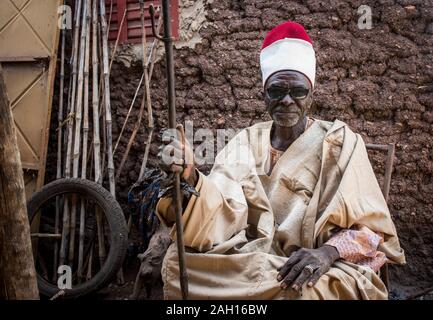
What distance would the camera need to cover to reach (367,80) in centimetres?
Result: 340

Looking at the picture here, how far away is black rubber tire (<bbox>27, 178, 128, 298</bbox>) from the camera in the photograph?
3.36 m

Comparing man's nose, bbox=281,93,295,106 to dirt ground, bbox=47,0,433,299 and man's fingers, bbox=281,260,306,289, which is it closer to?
man's fingers, bbox=281,260,306,289

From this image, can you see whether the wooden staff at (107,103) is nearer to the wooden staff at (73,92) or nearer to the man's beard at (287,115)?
the wooden staff at (73,92)

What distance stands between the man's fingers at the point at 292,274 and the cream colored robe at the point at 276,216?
0.03 metres

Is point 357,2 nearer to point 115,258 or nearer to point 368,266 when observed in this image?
point 368,266

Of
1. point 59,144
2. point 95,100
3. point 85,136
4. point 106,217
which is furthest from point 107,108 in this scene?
point 106,217

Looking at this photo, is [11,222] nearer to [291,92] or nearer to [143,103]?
[291,92]

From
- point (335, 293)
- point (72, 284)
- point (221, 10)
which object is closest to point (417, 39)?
point (221, 10)

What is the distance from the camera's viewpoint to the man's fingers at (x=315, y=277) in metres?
1.77

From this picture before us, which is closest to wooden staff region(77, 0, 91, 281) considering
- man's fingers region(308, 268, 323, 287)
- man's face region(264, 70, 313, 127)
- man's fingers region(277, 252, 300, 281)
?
man's face region(264, 70, 313, 127)

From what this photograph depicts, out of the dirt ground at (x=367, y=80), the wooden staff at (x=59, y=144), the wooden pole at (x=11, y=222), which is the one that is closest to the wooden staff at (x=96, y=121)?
the wooden staff at (x=59, y=144)

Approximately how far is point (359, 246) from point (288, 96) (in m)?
0.75

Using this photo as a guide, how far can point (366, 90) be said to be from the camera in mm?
3393

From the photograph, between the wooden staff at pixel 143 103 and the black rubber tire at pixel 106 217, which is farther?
the wooden staff at pixel 143 103
